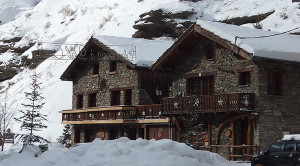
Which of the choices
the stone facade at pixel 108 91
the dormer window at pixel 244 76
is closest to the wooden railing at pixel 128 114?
the stone facade at pixel 108 91

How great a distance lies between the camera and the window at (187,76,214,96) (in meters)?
30.4

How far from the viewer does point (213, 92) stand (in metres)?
30.0

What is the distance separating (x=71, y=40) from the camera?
7450 centimetres

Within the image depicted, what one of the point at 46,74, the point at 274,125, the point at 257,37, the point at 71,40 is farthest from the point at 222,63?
the point at 71,40

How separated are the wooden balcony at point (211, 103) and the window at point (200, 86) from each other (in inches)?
64.1

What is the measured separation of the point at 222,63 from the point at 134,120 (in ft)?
27.0

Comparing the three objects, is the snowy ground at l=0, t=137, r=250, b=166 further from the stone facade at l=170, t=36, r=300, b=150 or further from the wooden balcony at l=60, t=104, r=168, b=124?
the wooden balcony at l=60, t=104, r=168, b=124

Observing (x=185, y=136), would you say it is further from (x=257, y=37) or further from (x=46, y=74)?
(x=46, y=74)

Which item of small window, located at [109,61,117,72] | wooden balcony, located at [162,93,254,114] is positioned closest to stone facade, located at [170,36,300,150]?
wooden balcony, located at [162,93,254,114]

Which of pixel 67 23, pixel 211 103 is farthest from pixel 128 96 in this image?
pixel 67 23

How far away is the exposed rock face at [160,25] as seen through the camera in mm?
58750

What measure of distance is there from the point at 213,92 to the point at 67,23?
191ft

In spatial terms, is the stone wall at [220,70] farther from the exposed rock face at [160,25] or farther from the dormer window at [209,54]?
the exposed rock face at [160,25]

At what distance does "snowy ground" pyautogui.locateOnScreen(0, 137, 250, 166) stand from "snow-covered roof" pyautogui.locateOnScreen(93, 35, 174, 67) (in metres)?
18.7
